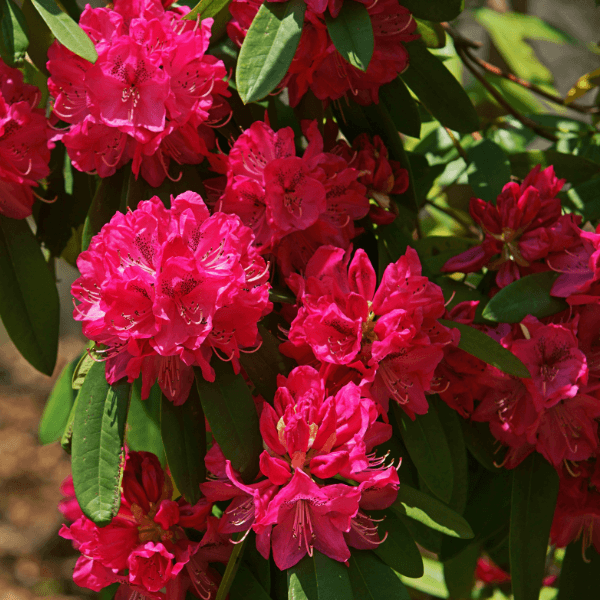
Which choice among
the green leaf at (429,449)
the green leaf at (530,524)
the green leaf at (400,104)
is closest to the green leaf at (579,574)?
the green leaf at (530,524)

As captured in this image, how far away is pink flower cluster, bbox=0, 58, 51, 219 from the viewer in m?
0.93

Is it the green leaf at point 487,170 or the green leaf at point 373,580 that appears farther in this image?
the green leaf at point 487,170

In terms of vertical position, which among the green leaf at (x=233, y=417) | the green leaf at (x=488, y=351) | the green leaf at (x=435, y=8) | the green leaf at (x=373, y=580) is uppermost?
the green leaf at (x=435, y=8)

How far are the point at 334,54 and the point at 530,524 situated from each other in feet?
2.49

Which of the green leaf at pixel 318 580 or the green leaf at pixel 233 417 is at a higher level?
Answer: the green leaf at pixel 233 417

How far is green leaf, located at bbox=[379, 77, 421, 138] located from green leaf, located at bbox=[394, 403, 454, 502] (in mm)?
483

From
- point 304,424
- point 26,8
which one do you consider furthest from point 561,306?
point 26,8

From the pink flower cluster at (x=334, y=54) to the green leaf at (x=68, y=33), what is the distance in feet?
0.67

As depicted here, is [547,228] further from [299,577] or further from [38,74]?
[38,74]

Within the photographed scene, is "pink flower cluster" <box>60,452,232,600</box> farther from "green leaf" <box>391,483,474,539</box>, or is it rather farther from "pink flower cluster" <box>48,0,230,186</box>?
"pink flower cluster" <box>48,0,230,186</box>

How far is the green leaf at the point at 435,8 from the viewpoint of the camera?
0.91 metres

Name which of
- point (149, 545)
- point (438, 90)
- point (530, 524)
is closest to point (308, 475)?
point (149, 545)

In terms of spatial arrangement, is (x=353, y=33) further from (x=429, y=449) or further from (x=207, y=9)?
(x=429, y=449)

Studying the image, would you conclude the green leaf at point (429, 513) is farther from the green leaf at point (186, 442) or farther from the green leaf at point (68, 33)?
the green leaf at point (68, 33)
